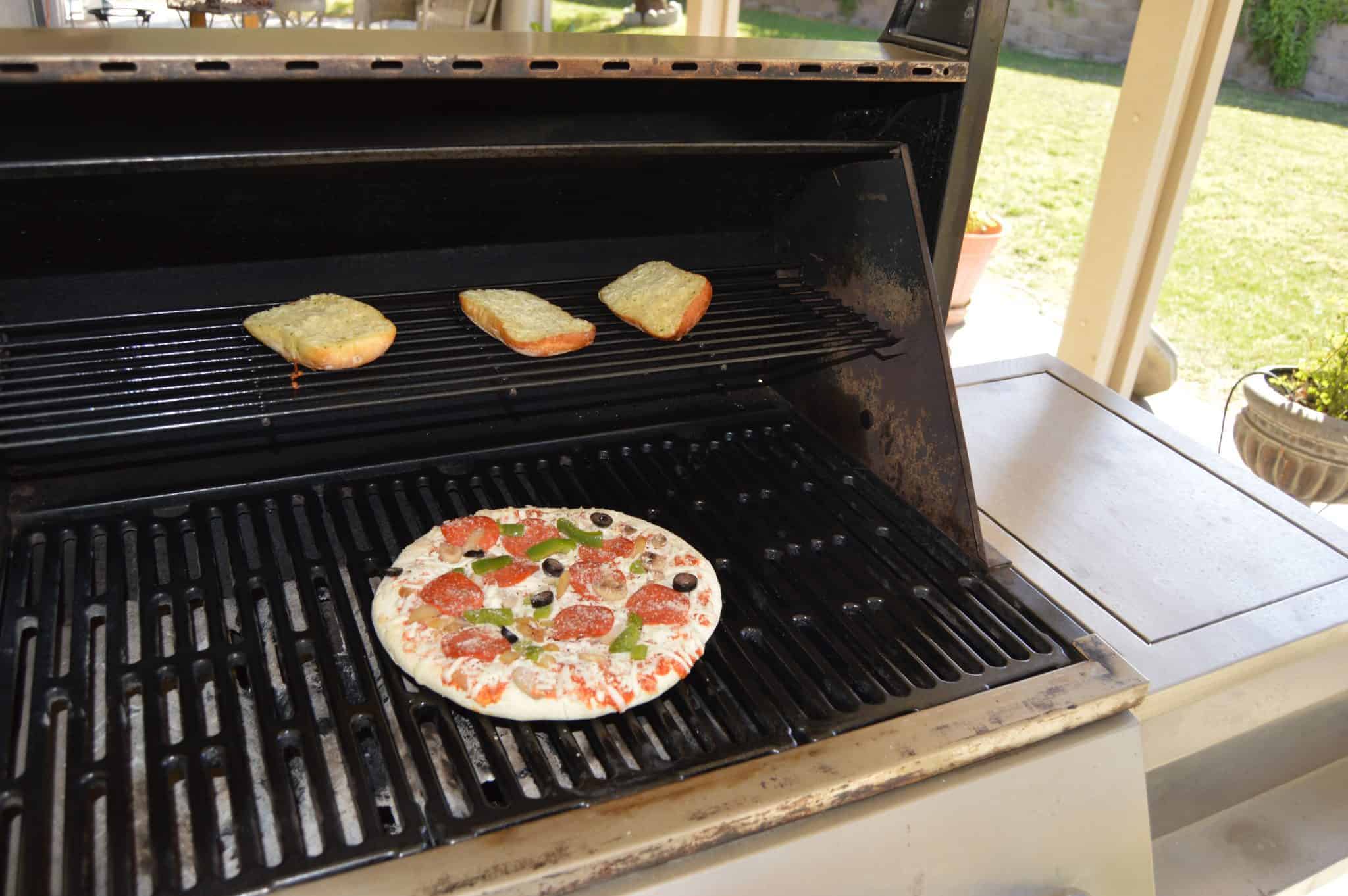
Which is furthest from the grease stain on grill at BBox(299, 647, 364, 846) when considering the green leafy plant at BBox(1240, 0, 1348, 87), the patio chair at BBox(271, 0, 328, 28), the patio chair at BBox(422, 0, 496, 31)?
the patio chair at BBox(271, 0, 328, 28)

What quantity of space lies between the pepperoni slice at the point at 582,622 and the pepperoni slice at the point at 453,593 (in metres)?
0.13

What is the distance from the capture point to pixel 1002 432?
210 centimetres

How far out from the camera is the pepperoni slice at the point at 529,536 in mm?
1522

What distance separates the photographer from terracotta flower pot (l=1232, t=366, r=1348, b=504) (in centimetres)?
329

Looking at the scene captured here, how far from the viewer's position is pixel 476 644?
1306 millimetres

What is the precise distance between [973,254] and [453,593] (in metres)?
3.99

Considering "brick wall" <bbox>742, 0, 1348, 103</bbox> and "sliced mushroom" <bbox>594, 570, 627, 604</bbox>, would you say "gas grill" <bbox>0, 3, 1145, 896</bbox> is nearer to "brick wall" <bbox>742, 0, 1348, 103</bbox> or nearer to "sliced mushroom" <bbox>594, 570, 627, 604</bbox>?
"sliced mushroom" <bbox>594, 570, 627, 604</bbox>

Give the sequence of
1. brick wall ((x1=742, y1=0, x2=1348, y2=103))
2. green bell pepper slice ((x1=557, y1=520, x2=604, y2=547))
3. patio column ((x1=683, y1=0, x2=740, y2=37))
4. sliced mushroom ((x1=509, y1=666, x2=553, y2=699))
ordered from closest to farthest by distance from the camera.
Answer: sliced mushroom ((x1=509, y1=666, x2=553, y2=699)) < green bell pepper slice ((x1=557, y1=520, x2=604, y2=547)) < patio column ((x1=683, y1=0, x2=740, y2=37)) < brick wall ((x1=742, y1=0, x2=1348, y2=103))

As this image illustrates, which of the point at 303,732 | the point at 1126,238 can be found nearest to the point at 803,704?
the point at 303,732

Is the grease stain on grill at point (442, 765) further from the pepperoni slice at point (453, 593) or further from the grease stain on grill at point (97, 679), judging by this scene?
the grease stain on grill at point (97, 679)

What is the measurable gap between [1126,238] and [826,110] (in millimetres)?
1667

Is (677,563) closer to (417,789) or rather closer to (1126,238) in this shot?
(417,789)

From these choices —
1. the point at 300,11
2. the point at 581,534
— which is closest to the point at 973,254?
the point at 581,534

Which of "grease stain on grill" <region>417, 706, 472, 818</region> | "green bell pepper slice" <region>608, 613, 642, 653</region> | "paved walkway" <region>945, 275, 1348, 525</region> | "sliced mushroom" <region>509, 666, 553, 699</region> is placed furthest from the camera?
"paved walkway" <region>945, 275, 1348, 525</region>
